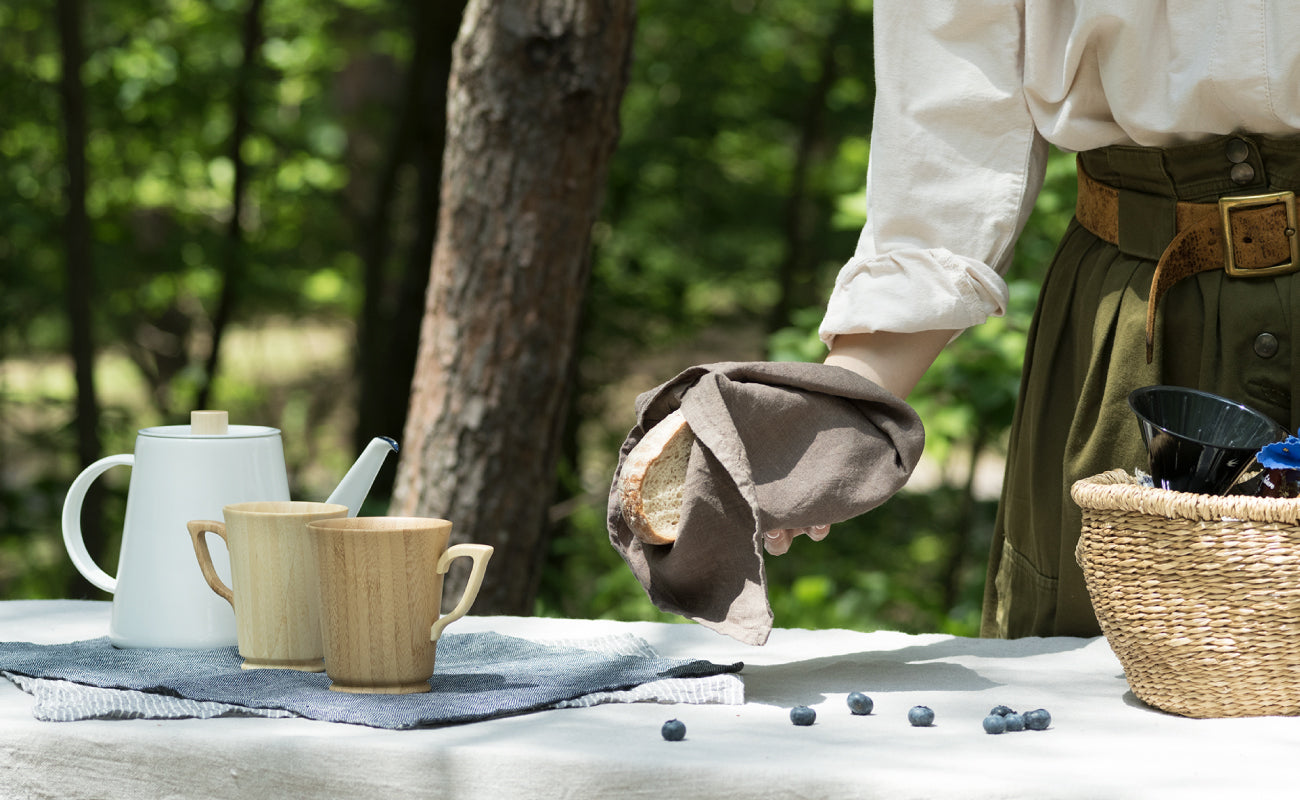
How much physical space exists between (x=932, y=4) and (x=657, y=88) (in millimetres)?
4472

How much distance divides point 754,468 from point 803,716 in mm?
214

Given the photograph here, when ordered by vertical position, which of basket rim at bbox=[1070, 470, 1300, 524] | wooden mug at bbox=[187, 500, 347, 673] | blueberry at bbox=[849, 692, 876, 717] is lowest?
blueberry at bbox=[849, 692, 876, 717]

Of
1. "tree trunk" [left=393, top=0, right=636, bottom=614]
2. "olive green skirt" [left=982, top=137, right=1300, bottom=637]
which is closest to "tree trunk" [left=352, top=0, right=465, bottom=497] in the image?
"tree trunk" [left=393, top=0, right=636, bottom=614]

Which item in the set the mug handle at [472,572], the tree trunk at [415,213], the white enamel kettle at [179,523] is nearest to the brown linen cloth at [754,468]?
the mug handle at [472,572]

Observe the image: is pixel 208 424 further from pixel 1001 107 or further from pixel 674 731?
pixel 1001 107

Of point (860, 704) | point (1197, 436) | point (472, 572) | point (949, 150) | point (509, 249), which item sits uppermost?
point (949, 150)

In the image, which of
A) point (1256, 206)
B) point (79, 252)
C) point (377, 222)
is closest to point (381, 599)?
A: point (1256, 206)

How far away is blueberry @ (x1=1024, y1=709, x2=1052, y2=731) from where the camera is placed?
1.03 meters

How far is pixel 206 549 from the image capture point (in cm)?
121

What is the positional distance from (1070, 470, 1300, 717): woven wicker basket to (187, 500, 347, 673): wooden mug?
0.66 meters

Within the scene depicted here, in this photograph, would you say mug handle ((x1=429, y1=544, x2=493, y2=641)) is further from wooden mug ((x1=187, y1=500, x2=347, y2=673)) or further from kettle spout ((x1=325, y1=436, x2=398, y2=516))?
kettle spout ((x1=325, y1=436, x2=398, y2=516))

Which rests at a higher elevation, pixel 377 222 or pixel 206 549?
pixel 377 222

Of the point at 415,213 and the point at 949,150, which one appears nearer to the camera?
the point at 949,150

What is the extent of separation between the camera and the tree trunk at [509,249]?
9.22ft
